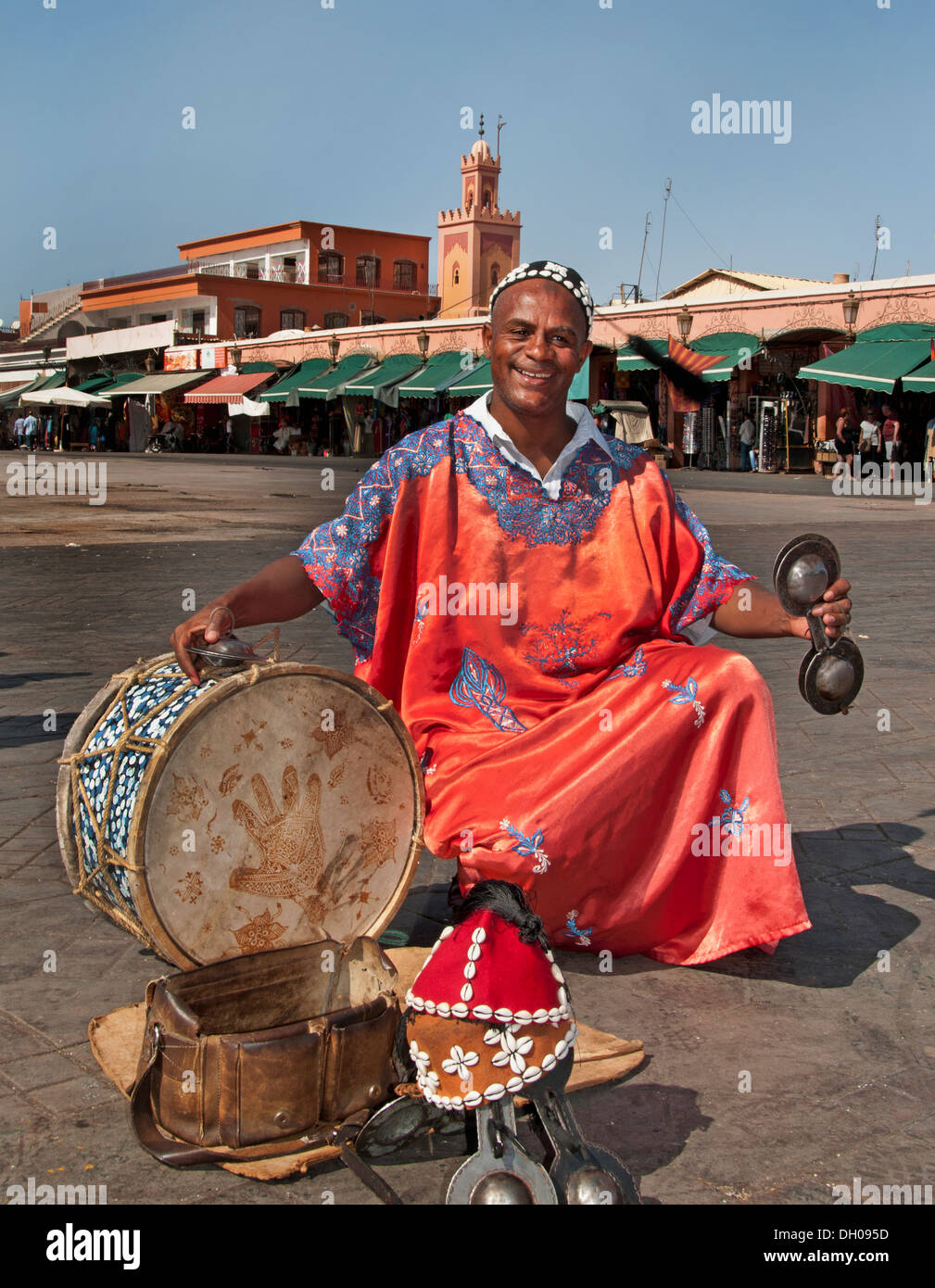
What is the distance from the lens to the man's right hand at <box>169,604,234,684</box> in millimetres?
2719

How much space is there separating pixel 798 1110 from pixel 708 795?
0.84 metres

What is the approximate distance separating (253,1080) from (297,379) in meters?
38.7

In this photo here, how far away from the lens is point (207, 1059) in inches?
86.6

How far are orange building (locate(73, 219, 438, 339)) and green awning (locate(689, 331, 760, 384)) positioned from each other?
975 inches

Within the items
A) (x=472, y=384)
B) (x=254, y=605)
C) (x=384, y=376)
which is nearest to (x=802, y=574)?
(x=254, y=605)

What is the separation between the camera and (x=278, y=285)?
5016cm

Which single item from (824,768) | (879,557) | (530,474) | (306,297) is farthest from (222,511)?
(306,297)

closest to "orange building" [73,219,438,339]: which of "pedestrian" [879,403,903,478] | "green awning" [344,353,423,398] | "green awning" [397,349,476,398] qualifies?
"green awning" [344,353,423,398]

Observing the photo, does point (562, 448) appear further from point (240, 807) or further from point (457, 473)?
point (240, 807)

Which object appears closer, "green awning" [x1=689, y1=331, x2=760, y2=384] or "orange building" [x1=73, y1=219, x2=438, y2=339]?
"green awning" [x1=689, y1=331, x2=760, y2=384]

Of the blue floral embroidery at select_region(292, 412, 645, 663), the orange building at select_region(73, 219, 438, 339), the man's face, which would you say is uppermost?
the orange building at select_region(73, 219, 438, 339)

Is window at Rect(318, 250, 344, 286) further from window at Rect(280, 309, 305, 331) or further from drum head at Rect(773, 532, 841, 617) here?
drum head at Rect(773, 532, 841, 617)

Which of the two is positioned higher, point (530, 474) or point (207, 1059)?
point (530, 474)
